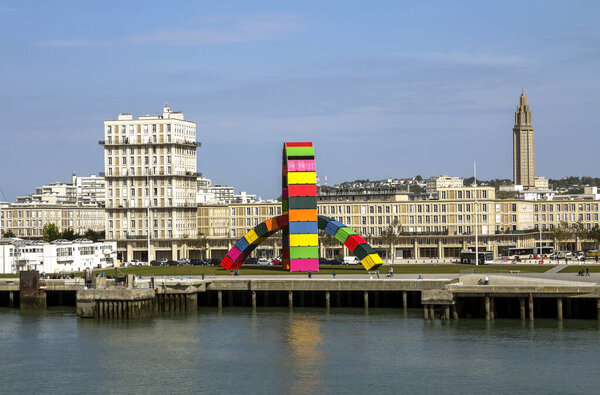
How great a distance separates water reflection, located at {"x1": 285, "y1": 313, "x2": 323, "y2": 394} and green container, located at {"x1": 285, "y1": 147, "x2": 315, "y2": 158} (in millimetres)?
32638

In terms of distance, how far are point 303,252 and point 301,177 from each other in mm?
9833

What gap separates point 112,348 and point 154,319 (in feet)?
61.6

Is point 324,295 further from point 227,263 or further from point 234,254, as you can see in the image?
point 227,263

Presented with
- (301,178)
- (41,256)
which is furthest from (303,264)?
(41,256)

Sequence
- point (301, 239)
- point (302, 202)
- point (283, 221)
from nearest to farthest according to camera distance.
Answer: point (302, 202) < point (301, 239) < point (283, 221)

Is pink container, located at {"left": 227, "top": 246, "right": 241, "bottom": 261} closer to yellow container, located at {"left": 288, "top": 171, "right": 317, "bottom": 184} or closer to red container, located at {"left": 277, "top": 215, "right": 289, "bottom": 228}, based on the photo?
red container, located at {"left": 277, "top": 215, "right": 289, "bottom": 228}

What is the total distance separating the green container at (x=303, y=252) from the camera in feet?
436

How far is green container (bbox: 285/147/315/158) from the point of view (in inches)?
5236

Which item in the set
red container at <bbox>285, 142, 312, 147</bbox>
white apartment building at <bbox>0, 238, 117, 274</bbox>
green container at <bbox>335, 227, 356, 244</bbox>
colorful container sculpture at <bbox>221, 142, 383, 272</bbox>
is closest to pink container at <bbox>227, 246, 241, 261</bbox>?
colorful container sculpture at <bbox>221, 142, 383, 272</bbox>

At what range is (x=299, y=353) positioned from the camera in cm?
8306

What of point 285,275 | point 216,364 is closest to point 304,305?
point 285,275

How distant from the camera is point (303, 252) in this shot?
133 metres

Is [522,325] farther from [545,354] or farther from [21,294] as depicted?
[21,294]


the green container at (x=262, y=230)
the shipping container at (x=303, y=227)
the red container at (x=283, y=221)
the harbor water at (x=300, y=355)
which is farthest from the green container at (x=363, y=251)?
the harbor water at (x=300, y=355)
